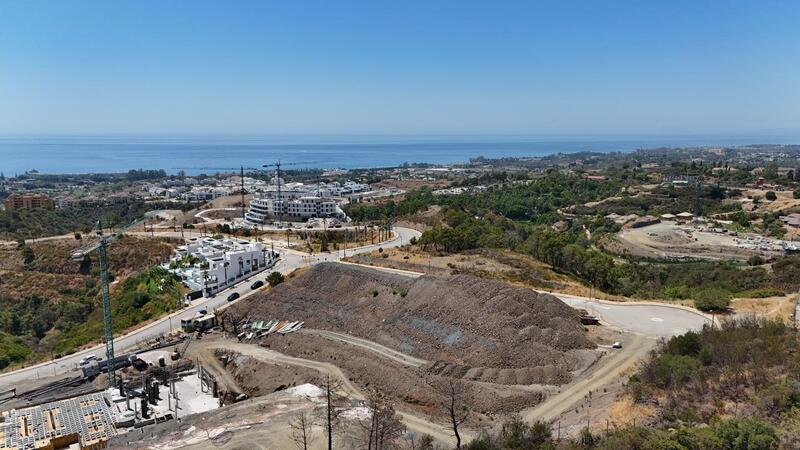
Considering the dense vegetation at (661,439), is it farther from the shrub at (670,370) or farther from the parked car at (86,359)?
the parked car at (86,359)

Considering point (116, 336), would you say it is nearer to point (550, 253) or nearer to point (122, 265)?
point (122, 265)

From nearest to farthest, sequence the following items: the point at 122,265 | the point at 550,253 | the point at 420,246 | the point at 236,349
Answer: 1. the point at 236,349
2. the point at 550,253
3. the point at 420,246
4. the point at 122,265

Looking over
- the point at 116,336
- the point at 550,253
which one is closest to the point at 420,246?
the point at 550,253

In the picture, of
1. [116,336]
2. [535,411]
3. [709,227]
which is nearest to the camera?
[535,411]

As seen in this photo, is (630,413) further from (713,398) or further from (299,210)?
(299,210)

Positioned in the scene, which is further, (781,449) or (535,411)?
(535,411)

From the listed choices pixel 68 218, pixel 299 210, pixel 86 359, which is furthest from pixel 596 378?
pixel 68 218

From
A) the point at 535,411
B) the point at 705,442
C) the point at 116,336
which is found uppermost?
the point at 705,442
